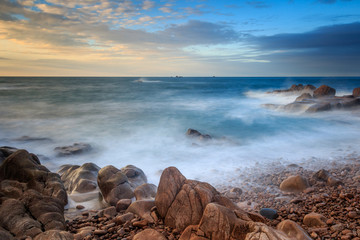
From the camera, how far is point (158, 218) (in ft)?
15.3

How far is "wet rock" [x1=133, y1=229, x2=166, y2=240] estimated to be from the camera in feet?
12.9

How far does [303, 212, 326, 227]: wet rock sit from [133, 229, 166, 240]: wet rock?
2798 millimetres

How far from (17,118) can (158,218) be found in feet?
65.2

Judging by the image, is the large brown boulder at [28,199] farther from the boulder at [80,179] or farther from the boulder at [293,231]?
the boulder at [293,231]

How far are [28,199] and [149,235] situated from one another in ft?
8.38

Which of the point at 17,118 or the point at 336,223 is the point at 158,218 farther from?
the point at 17,118

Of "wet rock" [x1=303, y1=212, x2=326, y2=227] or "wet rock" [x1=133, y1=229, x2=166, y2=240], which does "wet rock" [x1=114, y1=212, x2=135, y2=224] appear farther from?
"wet rock" [x1=303, y1=212, x2=326, y2=227]

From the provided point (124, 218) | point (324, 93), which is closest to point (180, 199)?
point (124, 218)

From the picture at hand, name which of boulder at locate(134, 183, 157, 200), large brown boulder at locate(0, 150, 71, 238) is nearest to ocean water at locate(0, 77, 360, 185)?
boulder at locate(134, 183, 157, 200)

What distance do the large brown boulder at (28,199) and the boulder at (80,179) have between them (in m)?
0.82

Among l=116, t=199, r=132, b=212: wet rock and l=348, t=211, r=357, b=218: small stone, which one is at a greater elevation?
l=348, t=211, r=357, b=218: small stone

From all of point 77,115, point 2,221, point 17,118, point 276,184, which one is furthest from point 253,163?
point 17,118

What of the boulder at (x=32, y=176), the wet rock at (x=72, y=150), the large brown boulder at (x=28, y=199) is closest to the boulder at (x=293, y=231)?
the large brown boulder at (x=28, y=199)

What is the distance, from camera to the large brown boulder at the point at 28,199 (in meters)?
4.00
